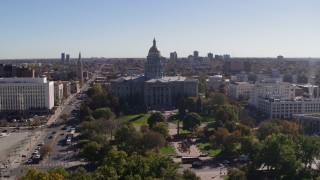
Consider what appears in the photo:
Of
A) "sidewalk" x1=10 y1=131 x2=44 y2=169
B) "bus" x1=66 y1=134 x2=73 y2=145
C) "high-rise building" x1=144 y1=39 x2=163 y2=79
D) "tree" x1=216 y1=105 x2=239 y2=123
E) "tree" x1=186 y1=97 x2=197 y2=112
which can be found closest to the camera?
"sidewalk" x1=10 y1=131 x2=44 y2=169

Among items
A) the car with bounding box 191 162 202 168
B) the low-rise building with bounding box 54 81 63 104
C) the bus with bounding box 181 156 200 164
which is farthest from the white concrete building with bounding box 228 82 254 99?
the car with bounding box 191 162 202 168

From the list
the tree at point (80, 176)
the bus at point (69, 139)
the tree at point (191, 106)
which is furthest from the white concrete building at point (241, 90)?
the tree at point (80, 176)

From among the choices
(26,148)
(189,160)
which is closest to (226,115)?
(189,160)

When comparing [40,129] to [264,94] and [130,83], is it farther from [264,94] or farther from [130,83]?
[264,94]

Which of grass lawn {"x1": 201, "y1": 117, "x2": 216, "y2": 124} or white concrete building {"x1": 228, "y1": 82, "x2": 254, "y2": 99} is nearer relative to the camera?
grass lawn {"x1": 201, "y1": 117, "x2": 216, "y2": 124}

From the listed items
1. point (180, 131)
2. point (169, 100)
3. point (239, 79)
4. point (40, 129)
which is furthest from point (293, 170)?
point (239, 79)

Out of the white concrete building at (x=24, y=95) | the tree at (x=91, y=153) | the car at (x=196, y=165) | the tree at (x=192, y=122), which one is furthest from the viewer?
the white concrete building at (x=24, y=95)

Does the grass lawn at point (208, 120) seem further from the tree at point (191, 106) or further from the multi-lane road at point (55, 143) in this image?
the multi-lane road at point (55, 143)

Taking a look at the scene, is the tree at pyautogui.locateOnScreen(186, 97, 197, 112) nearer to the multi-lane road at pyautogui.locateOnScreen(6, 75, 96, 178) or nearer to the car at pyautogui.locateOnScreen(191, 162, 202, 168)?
the multi-lane road at pyautogui.locateOnScreen(6, 75, 96, 178)
